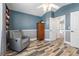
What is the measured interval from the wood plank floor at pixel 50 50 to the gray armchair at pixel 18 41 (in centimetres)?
8

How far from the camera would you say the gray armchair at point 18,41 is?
8.95ft

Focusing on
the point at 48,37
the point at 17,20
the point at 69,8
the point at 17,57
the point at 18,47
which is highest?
the point at 69,8

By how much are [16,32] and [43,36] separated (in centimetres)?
56

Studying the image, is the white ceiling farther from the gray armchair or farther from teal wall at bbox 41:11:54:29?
the gray armchair

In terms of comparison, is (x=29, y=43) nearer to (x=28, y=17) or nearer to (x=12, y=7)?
(x=28, y=17)

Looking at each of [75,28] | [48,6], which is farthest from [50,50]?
[48,6]

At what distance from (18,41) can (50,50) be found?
686mm

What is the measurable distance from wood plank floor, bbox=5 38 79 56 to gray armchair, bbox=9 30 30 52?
84 mm

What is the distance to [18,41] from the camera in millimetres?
2752

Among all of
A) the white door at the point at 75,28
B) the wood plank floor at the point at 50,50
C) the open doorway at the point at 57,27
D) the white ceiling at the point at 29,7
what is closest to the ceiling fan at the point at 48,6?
the white ceiling at the point at 29,7

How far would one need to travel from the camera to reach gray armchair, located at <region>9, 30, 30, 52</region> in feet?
8.95

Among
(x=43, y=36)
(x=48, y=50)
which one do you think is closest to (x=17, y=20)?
(x=43, y=36)

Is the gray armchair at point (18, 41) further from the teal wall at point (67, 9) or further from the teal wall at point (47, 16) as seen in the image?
the teal wall at point (67, 9)

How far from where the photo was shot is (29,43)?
9.09 ft
